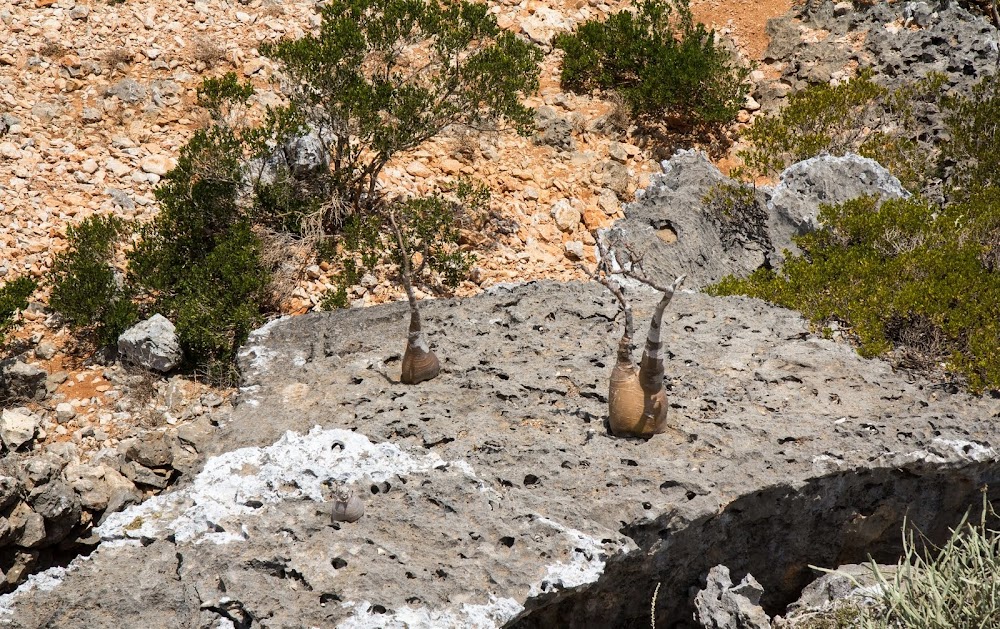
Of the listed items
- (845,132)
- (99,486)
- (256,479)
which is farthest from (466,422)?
(845,132)

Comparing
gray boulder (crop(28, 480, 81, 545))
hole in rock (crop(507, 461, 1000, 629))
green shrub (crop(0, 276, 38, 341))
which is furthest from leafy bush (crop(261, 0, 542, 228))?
hole in rock (crop(507, 461, 1000, 629))

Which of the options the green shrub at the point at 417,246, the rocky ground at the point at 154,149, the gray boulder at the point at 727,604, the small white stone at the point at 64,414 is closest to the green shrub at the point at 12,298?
the rocky ground at the point at 154,149

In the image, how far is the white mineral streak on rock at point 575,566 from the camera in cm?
467

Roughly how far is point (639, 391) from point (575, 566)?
1.21 metres

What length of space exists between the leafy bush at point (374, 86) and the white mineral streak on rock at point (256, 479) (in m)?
4.40

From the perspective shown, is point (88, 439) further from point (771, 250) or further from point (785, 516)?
point (771, 250)

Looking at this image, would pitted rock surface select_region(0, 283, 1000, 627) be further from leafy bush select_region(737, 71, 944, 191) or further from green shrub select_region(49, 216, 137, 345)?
leafy bush select_region(737, 71, 944, 191)

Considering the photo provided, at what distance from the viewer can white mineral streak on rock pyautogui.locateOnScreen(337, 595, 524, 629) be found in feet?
14.4

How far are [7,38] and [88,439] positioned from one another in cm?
593

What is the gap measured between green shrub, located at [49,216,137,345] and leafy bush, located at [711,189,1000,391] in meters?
5.54

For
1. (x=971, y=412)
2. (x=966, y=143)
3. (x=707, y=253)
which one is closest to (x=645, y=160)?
(x=707, y=253)

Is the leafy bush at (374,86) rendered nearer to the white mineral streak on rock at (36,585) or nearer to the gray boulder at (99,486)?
the gray boulder at (99,486)

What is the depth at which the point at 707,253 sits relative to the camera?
8.96 metres

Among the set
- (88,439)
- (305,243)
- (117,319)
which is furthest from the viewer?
(305,243)
